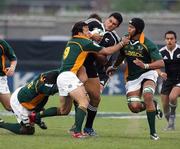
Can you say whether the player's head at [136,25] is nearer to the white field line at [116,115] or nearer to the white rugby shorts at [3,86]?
the white rugby shorts at [3,86]

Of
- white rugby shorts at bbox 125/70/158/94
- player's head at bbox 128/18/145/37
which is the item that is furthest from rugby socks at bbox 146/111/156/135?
player's head at bbox 128/18/145/37

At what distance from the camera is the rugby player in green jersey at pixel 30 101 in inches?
551

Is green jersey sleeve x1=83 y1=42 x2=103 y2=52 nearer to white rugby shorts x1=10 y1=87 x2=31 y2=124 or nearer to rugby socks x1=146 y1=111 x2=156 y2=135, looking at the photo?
rugby socks x1=146 y1=111 x2=156 y2=135

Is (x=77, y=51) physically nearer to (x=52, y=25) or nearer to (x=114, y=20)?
(x=114, y=20)

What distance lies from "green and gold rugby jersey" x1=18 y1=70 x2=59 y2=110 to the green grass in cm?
56

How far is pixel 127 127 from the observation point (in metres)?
16.9

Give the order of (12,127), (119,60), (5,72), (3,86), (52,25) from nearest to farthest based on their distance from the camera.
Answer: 1. (12,127)
2. (119,60)
3. (3,86)
4. (5,72)
5. (52,25)

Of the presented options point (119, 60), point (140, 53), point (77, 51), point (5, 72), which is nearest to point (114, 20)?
point (119, 60)

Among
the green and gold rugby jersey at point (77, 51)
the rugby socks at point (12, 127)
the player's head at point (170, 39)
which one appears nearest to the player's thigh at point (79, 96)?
the green and gold rugby jersey at point (77, 51)

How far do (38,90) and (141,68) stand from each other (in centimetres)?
178

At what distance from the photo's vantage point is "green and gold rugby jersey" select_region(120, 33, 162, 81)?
46.1 ft

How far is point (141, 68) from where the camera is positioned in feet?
47.1

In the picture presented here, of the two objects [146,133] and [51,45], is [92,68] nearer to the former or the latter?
[146,133]

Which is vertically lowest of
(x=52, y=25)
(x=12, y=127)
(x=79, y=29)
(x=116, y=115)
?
(x=52, y=25)
